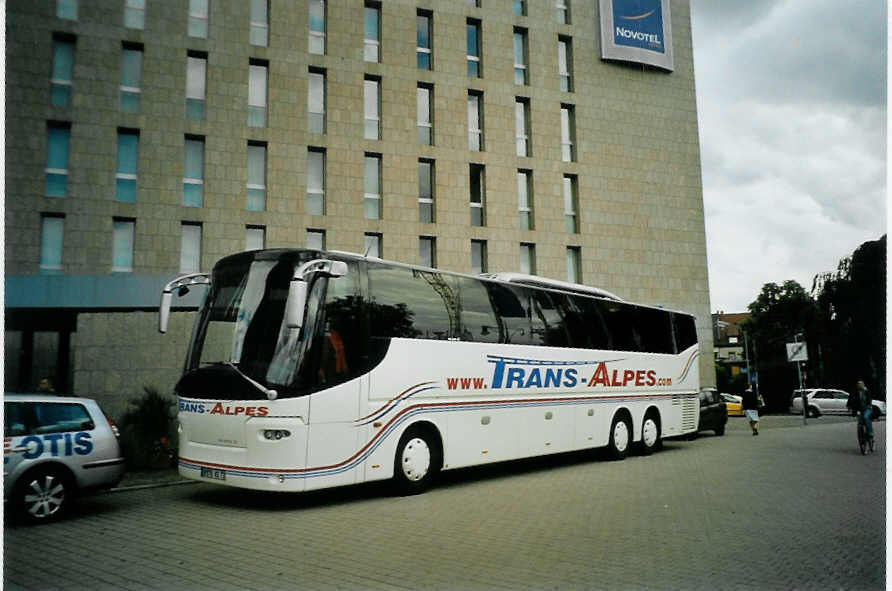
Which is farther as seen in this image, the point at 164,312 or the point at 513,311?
the point at 513,311

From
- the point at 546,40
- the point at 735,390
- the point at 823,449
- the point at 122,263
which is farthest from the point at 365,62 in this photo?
the point at 735,390

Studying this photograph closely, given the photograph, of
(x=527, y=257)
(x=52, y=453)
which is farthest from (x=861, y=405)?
(x=527, y=257)

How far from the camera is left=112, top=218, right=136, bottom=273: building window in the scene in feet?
78.8

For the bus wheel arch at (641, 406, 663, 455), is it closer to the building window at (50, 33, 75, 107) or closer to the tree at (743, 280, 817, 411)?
the building window at (50, 33, 75, 107)

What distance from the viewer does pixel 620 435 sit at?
15727 millimetres

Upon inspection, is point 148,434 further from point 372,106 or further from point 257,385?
point 372,106

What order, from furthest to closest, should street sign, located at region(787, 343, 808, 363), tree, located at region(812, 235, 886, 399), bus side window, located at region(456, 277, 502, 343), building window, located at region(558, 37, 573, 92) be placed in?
building window, located at region(558, 37, 573, 92), street sign, located at region(787, 343, 808, 363), tree, located at region(812, 235, 886, 399), bus side window, located at region(456, 277, 502, 343)

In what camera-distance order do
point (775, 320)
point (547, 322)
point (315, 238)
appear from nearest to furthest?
1. point (547, 322)
2. point (315, 238)
3. point (775, 320)

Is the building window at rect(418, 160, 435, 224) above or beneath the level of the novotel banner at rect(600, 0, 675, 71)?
beneath

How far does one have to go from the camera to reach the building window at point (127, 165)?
79.2 feet

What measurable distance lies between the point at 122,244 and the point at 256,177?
524cm

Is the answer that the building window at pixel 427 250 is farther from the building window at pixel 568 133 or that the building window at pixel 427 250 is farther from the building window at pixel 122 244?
the building window at pixel 122 244

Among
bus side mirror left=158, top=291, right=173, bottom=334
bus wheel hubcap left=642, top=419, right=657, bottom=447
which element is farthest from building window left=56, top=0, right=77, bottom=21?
bus wheel hubcap left=642, top=419, right=657, bottom=447

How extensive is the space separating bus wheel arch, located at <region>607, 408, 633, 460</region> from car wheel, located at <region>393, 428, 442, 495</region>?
5640mm
